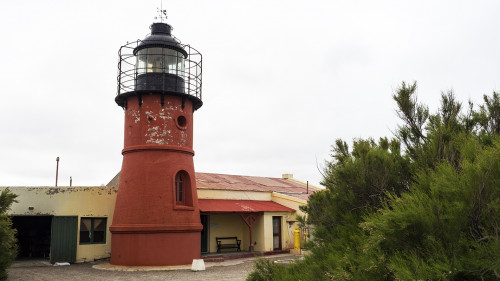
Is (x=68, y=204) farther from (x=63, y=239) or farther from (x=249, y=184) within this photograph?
(x=249, y=184)

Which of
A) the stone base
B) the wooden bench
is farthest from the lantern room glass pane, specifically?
the wooden bench

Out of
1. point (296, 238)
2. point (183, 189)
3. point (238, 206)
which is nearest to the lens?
point (183, 189)

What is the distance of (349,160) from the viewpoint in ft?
19.1

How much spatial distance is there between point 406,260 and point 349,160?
6.86ft

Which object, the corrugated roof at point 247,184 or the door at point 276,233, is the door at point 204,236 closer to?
the corrugated roof at point 247,184

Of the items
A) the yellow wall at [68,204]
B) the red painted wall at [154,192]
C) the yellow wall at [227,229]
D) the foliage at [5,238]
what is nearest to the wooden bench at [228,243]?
the yellow wall at [227,229]

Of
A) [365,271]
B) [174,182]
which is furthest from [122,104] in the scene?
[365,271]

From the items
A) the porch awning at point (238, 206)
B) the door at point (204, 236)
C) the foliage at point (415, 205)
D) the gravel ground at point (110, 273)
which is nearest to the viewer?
the foliage at point (415, 205)

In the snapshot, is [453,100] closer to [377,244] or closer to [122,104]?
[377,244]

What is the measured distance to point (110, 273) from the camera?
41.8ft

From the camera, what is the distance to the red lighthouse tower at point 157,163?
14.1 m

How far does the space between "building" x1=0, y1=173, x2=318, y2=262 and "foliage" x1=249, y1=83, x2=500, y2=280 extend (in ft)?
35.3

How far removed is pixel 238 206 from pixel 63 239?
301 inches

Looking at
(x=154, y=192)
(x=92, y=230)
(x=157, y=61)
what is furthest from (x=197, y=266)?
(x=157, y=61)
